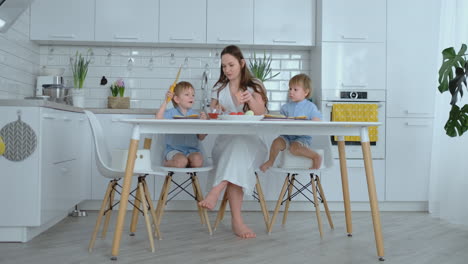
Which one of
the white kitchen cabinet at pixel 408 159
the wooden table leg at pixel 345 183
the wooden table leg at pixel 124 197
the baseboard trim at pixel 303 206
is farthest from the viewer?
the white kitchen cabinet at pixel 408 159

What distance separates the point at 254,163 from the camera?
10.7 feet

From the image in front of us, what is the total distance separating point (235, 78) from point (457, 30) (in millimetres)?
1938

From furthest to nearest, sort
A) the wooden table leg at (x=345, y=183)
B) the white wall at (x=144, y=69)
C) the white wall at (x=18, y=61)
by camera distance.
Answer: the white wall at (x=144, y=69), the white wall at (x=18, y=61), the wooden table leg at (x=345, y=183)

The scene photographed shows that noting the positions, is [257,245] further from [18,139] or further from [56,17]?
[56,17]

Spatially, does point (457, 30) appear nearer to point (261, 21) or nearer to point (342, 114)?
point (342, 114)

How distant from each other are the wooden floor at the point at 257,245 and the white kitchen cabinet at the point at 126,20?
1.69 meters

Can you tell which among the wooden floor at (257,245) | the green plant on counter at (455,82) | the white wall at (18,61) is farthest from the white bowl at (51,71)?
the green plant on counter at (455,82)

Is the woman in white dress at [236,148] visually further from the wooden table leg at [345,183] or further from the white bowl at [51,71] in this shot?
the white bowl at [51,71]

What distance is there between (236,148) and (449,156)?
6.34 feet

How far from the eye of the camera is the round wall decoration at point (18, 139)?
289 centimetres

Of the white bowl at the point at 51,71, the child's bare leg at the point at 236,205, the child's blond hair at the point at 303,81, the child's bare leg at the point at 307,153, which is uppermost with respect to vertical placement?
the white bowl at the point at 51,71

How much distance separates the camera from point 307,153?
10.5 feet

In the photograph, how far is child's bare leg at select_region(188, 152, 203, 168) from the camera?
10.5 feet

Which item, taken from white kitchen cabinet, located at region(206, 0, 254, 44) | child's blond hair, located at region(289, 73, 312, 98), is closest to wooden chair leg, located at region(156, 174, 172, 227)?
child's blond hair, located at region(289, 73, 312, 98)
